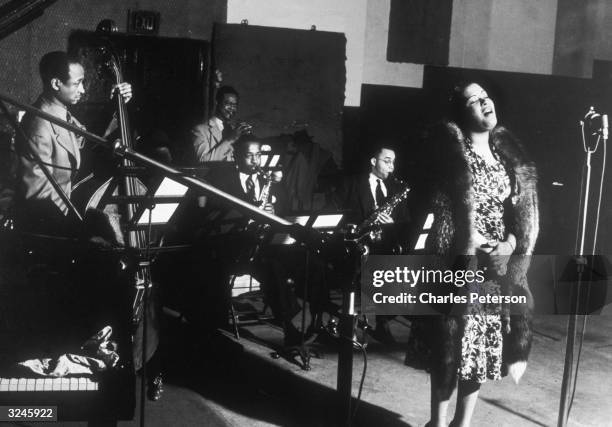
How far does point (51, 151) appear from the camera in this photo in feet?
9.68

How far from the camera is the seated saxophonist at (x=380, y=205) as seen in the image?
175 inches

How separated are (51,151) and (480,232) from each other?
1.87 meters

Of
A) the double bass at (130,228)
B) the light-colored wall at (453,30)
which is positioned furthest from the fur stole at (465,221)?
the light-colored wall at (453,30)

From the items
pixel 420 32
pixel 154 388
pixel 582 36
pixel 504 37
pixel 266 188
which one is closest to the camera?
pixel 154 388

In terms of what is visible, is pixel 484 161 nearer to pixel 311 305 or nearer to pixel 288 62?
pixel 311 305

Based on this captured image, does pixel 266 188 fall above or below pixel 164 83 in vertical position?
below

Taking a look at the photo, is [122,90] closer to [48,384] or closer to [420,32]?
[48,384]

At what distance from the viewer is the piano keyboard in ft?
7.43

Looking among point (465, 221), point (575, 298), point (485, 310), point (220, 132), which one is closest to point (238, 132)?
point (220, 132)

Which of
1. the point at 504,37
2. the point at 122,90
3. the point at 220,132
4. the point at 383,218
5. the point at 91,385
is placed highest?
the point at 504,37

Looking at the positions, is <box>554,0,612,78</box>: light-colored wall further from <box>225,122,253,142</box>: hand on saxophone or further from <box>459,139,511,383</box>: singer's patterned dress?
<box>459,139,511,383</box>: singer's patterned dress

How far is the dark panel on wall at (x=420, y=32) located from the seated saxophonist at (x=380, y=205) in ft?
3.49

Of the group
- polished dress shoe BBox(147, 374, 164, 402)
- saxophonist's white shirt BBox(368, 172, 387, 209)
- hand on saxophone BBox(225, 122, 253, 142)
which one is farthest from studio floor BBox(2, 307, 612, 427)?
hand on saxophone BBox(225, 122, 253, 142)

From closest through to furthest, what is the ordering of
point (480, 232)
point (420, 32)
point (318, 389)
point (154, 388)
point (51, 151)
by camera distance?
point (480, 232), point (51, 151), point (154, 388), point (318, 389), point (420, 32)
